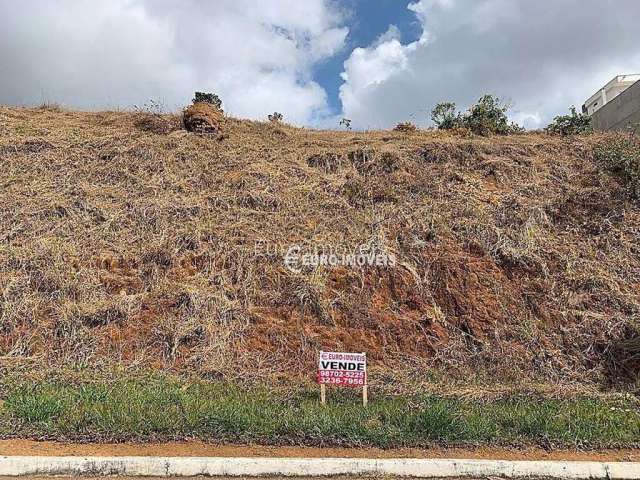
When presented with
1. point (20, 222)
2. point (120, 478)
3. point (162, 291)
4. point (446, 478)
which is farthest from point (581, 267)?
point (20, 222)

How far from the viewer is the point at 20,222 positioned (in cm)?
940

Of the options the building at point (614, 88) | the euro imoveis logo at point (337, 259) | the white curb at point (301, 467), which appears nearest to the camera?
the white curb at point (301, 467)

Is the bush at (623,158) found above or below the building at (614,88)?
below

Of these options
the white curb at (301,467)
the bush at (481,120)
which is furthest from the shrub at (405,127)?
the white curb at (301,467)

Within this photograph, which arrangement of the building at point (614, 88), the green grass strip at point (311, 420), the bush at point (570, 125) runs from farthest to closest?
the building at point (614, 88) → the bush at point (570, 125) → the green grass strip at point (311, 420)

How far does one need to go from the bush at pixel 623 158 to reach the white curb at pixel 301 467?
6.65 m

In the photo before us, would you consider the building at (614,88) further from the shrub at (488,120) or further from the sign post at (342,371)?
the sign post at (342,371)

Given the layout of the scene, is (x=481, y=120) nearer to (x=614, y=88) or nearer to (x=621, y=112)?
(x=621, y=112)

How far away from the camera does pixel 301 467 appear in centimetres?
446

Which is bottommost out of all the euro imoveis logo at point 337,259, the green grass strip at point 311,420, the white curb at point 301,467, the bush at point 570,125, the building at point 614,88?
the white curb at point 301,467

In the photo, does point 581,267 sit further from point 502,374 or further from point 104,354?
point 104,354

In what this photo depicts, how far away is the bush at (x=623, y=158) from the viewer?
9.73 metres

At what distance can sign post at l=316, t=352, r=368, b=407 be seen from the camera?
19.2ft

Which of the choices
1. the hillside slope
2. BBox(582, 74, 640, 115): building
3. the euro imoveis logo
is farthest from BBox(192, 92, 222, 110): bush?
BBox(582, 74, 640, 115): building
